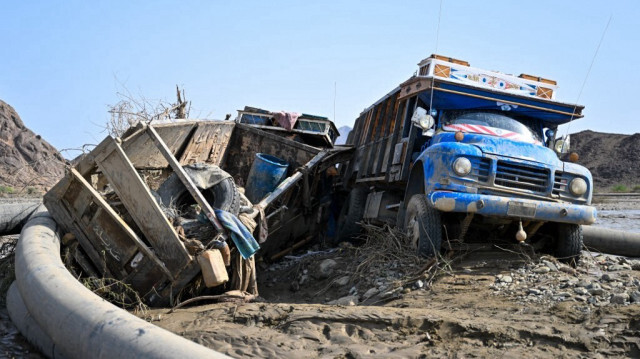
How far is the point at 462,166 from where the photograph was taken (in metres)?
6.79

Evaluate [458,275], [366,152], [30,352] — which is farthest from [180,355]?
[366,152]

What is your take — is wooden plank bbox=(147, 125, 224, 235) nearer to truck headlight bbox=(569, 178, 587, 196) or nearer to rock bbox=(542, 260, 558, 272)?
rock bbox=(542, 260, 558, 272)

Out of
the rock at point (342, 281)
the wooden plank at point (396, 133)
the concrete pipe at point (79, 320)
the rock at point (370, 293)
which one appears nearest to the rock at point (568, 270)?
the rock at point (370, 293)

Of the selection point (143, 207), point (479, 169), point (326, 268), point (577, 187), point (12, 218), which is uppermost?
point (479, 169)

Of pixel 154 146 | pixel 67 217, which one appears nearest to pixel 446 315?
pixel 67 217

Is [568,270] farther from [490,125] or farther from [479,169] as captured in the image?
[490,125]

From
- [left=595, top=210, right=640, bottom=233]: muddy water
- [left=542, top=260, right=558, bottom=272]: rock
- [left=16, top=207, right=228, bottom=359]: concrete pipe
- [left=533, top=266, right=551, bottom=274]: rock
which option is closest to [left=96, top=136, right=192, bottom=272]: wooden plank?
[left=16, top=207, right=228, bottom=359]: concrete pipe

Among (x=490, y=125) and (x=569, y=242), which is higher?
(x=490, y=125)

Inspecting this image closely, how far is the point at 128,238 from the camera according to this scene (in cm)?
576

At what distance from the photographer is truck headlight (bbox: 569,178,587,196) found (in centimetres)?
710

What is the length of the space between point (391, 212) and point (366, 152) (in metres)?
1.95

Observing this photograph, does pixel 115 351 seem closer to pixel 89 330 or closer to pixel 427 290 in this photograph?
pixel 89 330

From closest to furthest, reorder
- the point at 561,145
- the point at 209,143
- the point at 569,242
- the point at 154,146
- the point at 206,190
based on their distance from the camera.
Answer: the point at 206,190
the point at 569,242
the point at 154,146
the point at 561,145
the point at 209,143

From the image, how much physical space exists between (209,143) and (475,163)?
3993 millimetres
